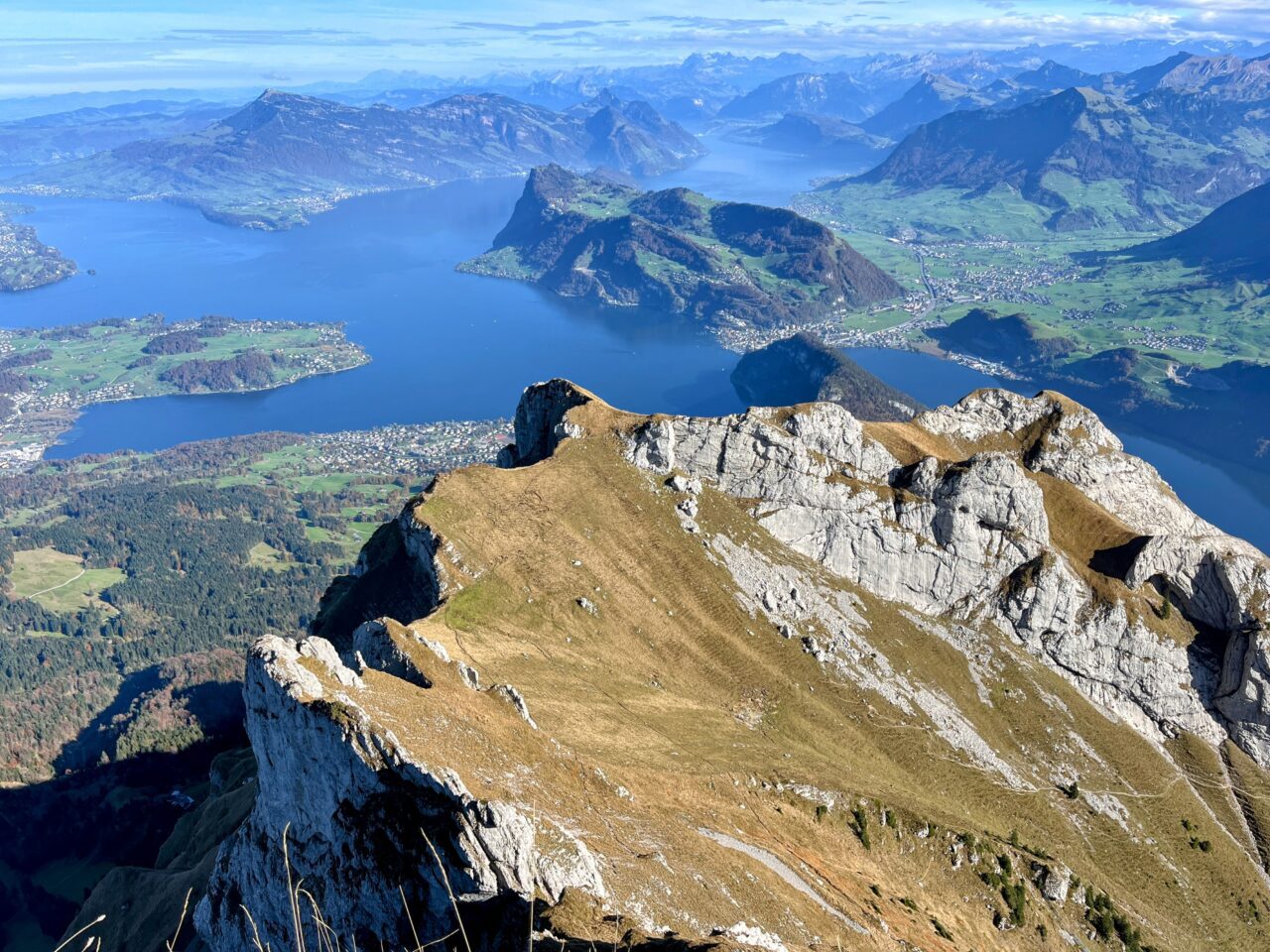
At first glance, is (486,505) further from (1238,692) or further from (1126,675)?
(1238,692)

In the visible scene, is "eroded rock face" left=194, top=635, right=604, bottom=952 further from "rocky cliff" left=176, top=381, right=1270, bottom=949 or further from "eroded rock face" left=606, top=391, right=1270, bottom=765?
"eroded rock face" left=606, top=391, right=1270, bottom=765

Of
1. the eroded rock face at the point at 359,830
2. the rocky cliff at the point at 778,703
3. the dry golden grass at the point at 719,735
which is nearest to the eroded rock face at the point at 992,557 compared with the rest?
the rocky cliff at the point at 778,703

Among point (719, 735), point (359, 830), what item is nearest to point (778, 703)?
point (719, 735)

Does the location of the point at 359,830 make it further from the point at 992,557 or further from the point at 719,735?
the point at 992,557

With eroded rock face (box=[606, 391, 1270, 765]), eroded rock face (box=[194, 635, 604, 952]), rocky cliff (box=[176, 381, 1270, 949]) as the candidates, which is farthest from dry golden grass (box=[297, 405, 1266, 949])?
eroded rock face (box=[606, 391, 1270, 765])

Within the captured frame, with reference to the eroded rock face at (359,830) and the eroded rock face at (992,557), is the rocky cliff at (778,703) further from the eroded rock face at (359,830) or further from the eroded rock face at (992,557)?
the eroded rock face at (992,557)

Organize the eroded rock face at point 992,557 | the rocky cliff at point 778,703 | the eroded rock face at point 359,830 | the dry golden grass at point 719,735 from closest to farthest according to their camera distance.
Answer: the eroded rock face at point 359,830, the rocky cliff at point 778,703, the dry golden grass at point 719,735, the eroded rock face at point 992,557
